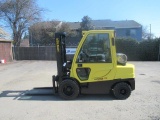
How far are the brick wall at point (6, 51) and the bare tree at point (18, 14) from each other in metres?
6.95

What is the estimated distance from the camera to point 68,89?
26.1ft

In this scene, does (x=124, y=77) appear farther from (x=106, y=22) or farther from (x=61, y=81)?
(x=106, y=22)

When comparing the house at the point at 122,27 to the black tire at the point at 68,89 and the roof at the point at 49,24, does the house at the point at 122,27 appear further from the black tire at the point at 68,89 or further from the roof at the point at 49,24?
the black tire at the point at 68,89

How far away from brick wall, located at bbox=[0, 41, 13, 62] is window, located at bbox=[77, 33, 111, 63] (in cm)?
1667

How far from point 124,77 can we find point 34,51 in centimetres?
1992

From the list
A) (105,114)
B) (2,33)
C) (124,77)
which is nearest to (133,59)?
(2,33)

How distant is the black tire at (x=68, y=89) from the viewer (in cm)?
786

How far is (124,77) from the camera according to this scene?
7.85 m

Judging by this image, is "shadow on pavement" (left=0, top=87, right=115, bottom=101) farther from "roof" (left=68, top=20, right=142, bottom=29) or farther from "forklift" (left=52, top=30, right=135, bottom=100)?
"roof" (left=68, top=20, right=142, bottom=29)

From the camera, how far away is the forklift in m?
7.70

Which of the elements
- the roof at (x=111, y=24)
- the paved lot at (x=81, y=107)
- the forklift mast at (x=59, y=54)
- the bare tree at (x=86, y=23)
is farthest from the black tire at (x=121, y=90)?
the roof at (x=111, y=24)

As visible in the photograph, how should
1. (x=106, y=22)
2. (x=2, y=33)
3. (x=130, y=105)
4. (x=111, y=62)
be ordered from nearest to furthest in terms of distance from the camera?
1. (x=130, y=105)
2. (x=111, y=62)
3. (x=2, y=33)
4. (x=106, y=22)

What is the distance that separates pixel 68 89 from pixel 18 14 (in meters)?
24.9

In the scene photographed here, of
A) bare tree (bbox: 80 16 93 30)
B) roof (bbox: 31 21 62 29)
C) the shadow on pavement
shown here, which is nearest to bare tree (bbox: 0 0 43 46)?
roof (bbox: 31 21 62 29)
